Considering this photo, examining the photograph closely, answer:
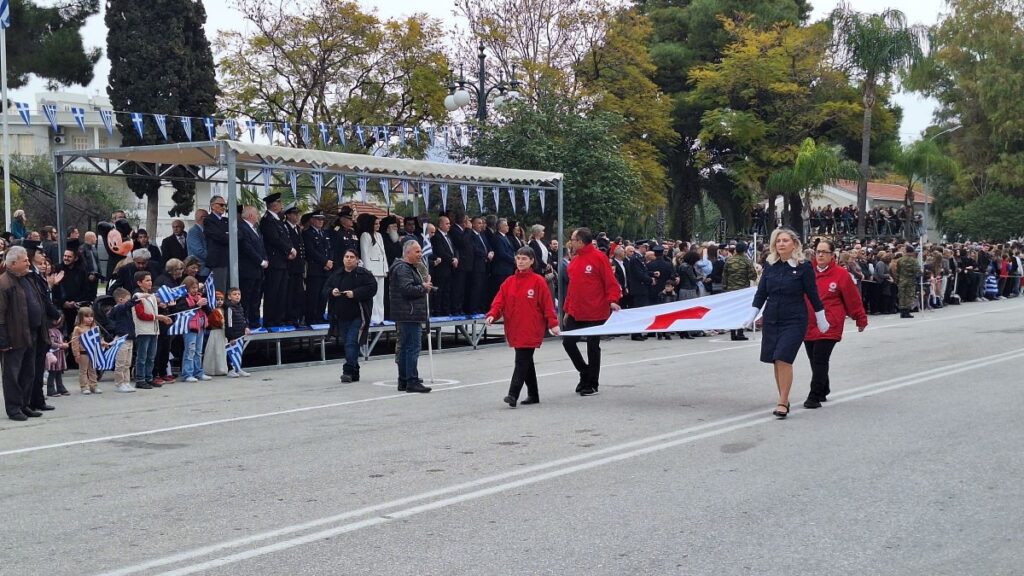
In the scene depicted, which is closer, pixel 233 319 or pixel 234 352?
pixel 233 319

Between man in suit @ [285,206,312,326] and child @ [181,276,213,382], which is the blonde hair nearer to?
child @ [181,276,213,382]

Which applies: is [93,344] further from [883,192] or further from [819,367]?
[883,192]

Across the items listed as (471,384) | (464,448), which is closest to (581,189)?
(471,384)

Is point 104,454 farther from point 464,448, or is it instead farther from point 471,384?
point 471,384

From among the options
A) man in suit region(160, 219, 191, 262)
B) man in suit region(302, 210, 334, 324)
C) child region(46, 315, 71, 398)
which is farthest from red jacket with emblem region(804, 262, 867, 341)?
man in suit region(160, 219, 191, 262)

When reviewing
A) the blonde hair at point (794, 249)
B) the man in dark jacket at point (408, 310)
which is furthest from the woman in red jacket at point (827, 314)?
the man in dark jacket at point (408, 310)

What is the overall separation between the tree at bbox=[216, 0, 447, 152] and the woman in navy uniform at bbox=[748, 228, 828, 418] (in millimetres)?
29997

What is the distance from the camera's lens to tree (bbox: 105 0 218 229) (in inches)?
1379

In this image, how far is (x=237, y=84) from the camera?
131 feet

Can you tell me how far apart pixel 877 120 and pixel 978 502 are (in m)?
50.4

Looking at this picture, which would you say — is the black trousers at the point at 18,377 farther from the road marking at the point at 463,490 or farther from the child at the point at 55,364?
the road marking at the point at 463,490

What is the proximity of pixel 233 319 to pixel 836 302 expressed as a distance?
8245 mm

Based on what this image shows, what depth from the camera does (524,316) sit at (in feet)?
39.4

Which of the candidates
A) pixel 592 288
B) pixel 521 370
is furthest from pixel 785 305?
pixel 521 370
